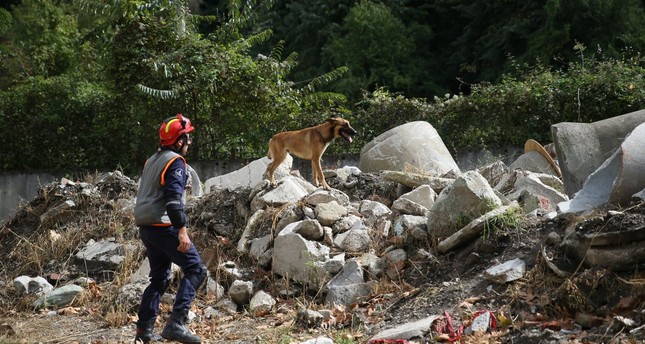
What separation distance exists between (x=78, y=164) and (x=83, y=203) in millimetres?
5192

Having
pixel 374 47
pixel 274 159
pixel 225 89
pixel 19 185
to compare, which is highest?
pixel 374 47

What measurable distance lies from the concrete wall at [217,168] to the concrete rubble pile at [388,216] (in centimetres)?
308

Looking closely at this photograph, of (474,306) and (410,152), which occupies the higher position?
(410,152)

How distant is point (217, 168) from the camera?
1586 centimetres

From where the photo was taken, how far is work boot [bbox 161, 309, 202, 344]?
711 cm

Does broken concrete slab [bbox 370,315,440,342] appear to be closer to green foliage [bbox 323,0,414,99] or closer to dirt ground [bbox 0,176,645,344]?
dirt ground [bbox 0,176,645,344]

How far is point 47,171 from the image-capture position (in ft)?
54.3

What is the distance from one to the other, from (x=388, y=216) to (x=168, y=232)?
309cm

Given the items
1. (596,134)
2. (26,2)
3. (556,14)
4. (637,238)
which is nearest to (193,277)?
(637,238)

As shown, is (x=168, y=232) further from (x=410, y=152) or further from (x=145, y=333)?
(x=410, y=152)

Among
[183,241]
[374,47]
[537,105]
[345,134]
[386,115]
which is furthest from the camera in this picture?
[374,47]

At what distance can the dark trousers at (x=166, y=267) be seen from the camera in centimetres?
721

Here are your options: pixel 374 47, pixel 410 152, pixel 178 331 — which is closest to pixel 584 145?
pixel 410 152

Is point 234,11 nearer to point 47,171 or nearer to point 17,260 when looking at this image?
point 47,171
